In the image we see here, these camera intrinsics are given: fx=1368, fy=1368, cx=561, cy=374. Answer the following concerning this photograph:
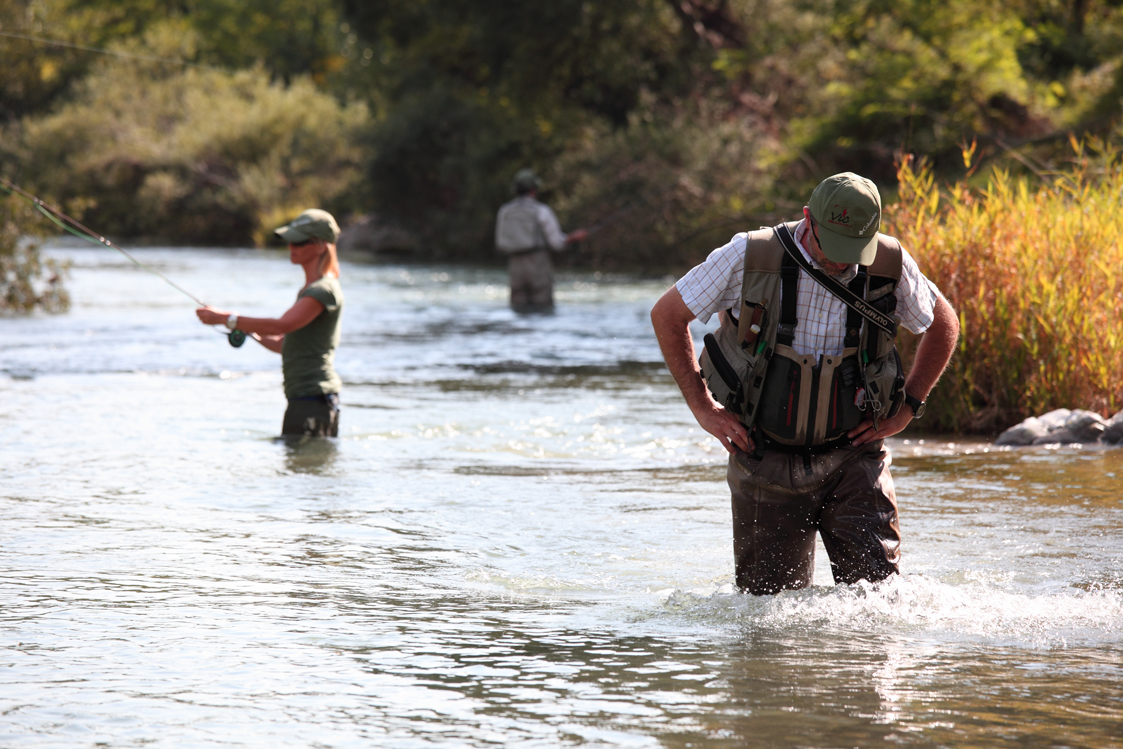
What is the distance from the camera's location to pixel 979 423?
29.4 ft

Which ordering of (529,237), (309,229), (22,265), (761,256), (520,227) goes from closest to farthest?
(761,256) → (309,229) → (520,227) → (529,237) → (22,265)

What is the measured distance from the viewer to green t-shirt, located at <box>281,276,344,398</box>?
24.4 ft

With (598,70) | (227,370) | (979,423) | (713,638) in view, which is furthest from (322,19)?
(713,638)

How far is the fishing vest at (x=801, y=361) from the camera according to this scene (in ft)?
13.5

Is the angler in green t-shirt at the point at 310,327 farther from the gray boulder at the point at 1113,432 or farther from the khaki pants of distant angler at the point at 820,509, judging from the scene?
the gray boulder at the point at 1113,432

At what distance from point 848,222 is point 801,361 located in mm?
459

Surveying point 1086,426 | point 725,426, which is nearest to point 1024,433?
point 1086,426

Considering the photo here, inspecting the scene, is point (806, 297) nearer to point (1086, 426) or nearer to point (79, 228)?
point (1086, 426)

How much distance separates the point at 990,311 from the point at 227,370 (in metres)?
7.11

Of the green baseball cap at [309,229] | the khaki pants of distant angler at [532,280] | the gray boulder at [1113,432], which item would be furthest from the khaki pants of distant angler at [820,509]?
the khaki pants of distant angler at [532,280]

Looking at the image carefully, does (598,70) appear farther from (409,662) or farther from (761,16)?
(409,662)

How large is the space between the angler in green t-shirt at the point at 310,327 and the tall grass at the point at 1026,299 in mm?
3833

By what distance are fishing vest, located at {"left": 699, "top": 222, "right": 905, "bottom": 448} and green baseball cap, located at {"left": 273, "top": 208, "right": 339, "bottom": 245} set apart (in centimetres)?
376

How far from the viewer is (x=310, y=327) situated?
7.54 metres
